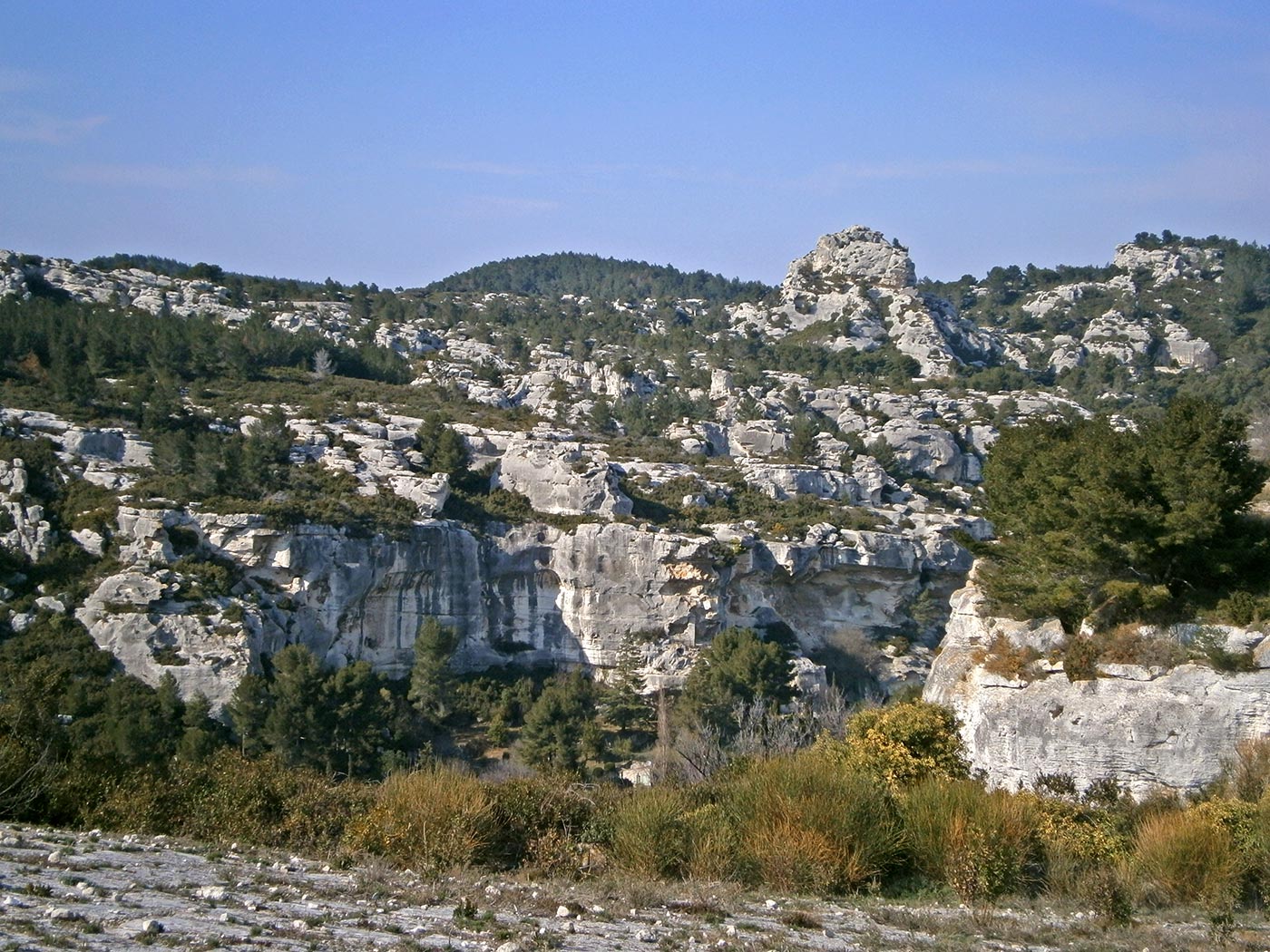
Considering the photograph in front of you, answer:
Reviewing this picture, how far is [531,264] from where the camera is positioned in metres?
163

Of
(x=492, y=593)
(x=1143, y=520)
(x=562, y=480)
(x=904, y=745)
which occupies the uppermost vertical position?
(x=562, y=480)

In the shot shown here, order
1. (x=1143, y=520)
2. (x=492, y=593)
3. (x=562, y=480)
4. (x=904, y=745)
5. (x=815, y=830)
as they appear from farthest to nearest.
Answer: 1. (x=562, y=480)
2. (x=492, y=593)
3. (x=1143, y=520)
4. (x=904, y=745)
5. (x=815, y=830)

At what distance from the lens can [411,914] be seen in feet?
28.6

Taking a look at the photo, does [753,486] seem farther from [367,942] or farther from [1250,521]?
[367,942]

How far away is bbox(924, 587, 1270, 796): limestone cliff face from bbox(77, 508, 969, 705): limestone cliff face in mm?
25651

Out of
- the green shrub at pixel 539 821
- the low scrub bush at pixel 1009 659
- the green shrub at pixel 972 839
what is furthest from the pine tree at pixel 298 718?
the green shrub at pixel 972 839

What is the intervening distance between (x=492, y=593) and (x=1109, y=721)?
33512mm

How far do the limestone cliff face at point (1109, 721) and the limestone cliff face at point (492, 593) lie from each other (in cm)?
2565

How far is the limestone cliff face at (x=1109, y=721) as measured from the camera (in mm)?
17266

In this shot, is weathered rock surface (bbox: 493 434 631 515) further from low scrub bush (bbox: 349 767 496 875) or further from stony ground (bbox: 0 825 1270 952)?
stony ground (bbox: 0 825 1270 952)

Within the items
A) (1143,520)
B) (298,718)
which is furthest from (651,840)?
(298,718)

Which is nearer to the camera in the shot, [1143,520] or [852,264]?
[1143,520]

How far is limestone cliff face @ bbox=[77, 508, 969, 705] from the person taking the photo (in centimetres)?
3772

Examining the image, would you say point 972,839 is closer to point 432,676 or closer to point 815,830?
point 815,830
